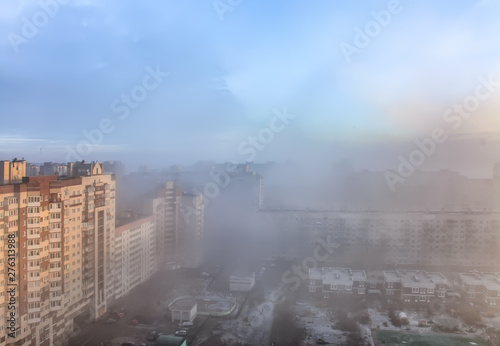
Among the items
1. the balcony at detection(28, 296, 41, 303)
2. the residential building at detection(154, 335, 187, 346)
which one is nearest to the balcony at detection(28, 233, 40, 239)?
the balcony at detection(28, 296, 41, 303)

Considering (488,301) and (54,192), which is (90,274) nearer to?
(54,192)

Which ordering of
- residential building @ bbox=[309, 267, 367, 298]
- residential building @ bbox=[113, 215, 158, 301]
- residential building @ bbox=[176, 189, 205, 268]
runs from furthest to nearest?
residential building @ bbox=[176, 189, 205, 268] < residential building @ bbox=[309, 267, 367, 298] < residential building @ bbox=[113, 215, 158, 301]

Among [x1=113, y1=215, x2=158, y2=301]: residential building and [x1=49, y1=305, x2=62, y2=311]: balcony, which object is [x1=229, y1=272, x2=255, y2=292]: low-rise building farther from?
[x1=49, y1=305, x2=62, y2=311]: balcony

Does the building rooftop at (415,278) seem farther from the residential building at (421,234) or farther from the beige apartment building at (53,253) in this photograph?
the beige apartment building at (53,253)

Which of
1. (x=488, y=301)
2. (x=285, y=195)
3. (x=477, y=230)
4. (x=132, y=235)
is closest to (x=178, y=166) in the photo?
(x=285, y=195)

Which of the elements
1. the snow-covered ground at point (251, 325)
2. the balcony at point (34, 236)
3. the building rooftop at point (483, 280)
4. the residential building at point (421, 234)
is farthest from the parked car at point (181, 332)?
the building rooftop at point (483, 280)

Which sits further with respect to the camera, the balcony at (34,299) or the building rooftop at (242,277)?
the building rooftop at (242,277)
